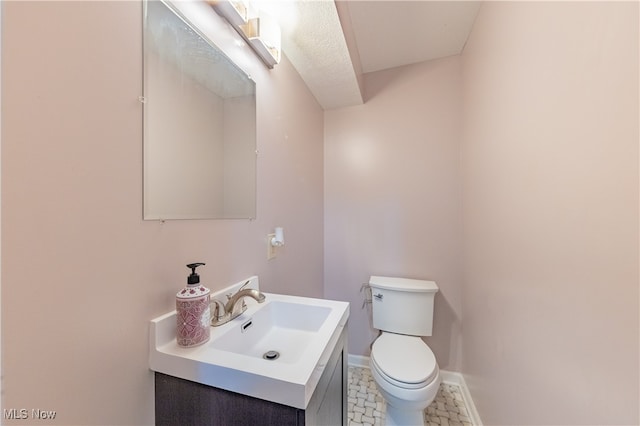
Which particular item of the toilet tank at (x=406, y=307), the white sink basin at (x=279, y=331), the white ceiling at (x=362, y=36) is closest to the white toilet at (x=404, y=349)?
the toilet tank at (x=406, y=307)

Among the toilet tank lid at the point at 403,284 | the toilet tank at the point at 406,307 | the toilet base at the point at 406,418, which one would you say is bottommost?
the toilet base at the point at 406,418

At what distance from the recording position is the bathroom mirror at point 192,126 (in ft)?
2.31

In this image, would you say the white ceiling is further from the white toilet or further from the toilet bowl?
the toilet bowl

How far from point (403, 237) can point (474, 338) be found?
2.52ft

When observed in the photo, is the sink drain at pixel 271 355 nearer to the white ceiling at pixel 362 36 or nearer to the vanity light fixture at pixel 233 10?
the vanity light fixture at pixel 233 10

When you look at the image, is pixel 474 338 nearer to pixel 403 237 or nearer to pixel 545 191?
pixel 403 237

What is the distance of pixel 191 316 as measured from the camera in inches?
27.2

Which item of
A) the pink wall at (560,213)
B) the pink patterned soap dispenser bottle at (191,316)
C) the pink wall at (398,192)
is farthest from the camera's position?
the pink wall at (398,192)

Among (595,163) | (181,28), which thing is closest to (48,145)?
(181,28)

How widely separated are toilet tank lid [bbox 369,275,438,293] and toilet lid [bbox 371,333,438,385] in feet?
1.04

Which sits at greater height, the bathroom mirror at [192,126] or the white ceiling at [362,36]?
the white ceiling at [362,36]

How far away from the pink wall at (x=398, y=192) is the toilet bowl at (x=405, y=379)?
0.53 meters

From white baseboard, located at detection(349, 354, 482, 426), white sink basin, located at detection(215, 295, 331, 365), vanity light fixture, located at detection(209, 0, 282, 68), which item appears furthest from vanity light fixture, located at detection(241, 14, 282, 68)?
white baseboard, located at detection(349, 354, 482, 426)

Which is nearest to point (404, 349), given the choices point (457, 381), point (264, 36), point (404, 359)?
point (404, 359)
